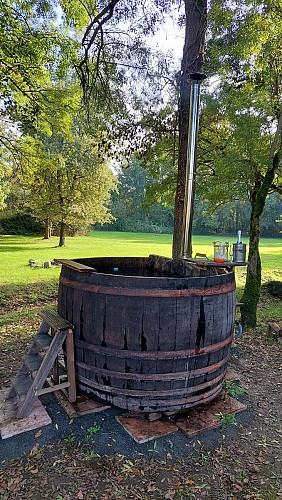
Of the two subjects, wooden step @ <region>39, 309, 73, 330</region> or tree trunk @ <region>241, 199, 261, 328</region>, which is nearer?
wooden step @ <region>39, 309, 73, 330</region>

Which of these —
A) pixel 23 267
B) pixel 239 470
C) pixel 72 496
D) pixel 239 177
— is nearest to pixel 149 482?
pixel 72 496

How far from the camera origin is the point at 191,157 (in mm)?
3787

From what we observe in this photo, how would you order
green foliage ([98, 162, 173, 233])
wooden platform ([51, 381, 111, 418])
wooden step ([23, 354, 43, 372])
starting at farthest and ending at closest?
green foliage ([98, 162, 173, 233]) → wooden step ([23, 354, 43, 372]) → wooden platform ([51, 381, 111, 418])

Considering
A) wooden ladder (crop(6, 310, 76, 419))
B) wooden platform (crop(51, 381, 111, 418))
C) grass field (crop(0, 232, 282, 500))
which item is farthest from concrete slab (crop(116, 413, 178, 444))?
wooden ladder (crop(6, 310, 76, 419))

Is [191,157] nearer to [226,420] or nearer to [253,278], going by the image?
[253,278]

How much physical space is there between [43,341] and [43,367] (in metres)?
0.34

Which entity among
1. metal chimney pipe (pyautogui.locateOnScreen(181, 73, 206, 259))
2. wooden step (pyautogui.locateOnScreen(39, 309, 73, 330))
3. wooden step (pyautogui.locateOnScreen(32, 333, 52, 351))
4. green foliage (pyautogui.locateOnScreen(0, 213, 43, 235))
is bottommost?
wooden step (pyautogui.locateOnScreen(32, 333, 52, 351))

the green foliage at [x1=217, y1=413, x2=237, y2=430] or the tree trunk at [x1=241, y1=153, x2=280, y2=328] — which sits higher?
the tree trunk at [x1=241, y1=153, x2=280, y2=328]

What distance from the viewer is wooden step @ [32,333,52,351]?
2.63 meters

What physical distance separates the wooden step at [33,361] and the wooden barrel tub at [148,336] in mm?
349

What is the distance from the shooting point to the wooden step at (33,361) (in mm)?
2601

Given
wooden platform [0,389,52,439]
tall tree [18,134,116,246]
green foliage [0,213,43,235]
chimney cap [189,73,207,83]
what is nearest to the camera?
wooden platform [0,389,52,439]

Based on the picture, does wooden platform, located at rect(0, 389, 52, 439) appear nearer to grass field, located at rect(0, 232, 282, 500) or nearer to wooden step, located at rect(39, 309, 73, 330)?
grass field, located at rect(0, 232, 282, 500)

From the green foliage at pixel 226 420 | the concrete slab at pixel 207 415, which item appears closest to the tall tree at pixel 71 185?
the concrete slab at pixel 207 415
